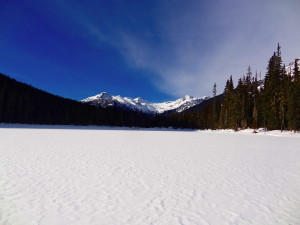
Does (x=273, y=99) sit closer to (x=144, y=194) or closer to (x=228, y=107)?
(x=228, y=107)

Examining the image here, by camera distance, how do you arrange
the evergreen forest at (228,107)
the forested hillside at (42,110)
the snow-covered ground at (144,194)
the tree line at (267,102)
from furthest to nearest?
the forested hillside at (42,110)
the evergreen forest at (228,107)
the tree line at (267,102)
the snow-covered ground at (144,194)

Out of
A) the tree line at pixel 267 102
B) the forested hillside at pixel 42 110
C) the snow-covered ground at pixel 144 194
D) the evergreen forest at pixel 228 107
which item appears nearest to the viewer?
the snow-covered ground at pixel 144 194

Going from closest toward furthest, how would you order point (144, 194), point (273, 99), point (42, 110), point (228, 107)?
point (144, 194) → point (273, 99) → point (228, 107) → point (42, 110)

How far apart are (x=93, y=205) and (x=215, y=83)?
95381mm

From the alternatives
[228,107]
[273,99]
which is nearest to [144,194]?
[273,99]

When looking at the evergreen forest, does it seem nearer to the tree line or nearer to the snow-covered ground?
the tree line

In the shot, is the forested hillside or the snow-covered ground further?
the forested hillside

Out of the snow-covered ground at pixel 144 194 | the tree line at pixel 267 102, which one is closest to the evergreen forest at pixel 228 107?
the tree line at pixel 267 102

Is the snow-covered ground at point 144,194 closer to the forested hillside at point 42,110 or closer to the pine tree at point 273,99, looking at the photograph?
the pine tree at point 273,99

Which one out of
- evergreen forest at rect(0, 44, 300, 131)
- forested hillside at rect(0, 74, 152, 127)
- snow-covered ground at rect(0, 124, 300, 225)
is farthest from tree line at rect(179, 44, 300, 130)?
forested hillside at rect(0, 74, 152, 127)

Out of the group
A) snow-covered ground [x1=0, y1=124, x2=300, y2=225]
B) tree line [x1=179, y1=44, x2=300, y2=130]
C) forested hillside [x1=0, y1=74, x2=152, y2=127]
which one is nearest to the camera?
snow-covered ground [x1=0, y1=124, x2=300, y2=225]

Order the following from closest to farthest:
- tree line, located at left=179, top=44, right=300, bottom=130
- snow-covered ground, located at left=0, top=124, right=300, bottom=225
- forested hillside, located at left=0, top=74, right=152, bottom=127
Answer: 1. snow-covered ground, located at left=0, top=124, right=300, bottom=225
2. tree line, located at left=179, top=44, right=300, bottom=130
3. forested hillside, located at left=0, top=74, right=152, bottom=127

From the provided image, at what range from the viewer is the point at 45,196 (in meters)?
6.26

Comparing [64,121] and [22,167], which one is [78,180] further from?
[64,121]
